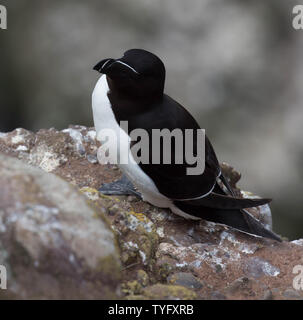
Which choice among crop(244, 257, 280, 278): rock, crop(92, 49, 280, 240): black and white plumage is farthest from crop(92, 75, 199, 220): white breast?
crop(244, 257, 280, 278): rock

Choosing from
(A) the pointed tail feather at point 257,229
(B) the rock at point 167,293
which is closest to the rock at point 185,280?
(B) the rock at point 167,293

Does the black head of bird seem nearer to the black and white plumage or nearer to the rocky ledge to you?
the black and white plumage

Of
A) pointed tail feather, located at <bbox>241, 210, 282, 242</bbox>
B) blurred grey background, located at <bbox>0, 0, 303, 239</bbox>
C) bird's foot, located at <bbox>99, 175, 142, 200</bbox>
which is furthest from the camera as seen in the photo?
blurred grey background, located at <bbox>0, 0, 303, 239</bbox>

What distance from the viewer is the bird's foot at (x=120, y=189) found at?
14.4 ft

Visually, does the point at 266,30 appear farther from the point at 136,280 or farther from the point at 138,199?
the point at 136,280

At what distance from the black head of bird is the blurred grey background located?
11.3 feet

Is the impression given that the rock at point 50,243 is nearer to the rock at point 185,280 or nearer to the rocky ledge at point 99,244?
the rocky ledge at point 99,244

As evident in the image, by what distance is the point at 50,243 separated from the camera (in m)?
2.28

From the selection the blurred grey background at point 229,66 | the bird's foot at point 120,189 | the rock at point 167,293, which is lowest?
the rock at point 167,293

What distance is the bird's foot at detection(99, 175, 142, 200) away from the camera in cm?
439

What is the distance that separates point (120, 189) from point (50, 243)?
2153 mm

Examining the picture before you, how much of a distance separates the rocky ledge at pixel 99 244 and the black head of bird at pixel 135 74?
35.9 inches

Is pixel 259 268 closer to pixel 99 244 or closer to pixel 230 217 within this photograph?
pixel 230 217

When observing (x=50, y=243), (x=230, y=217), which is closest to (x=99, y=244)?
(x=50, y=243)
